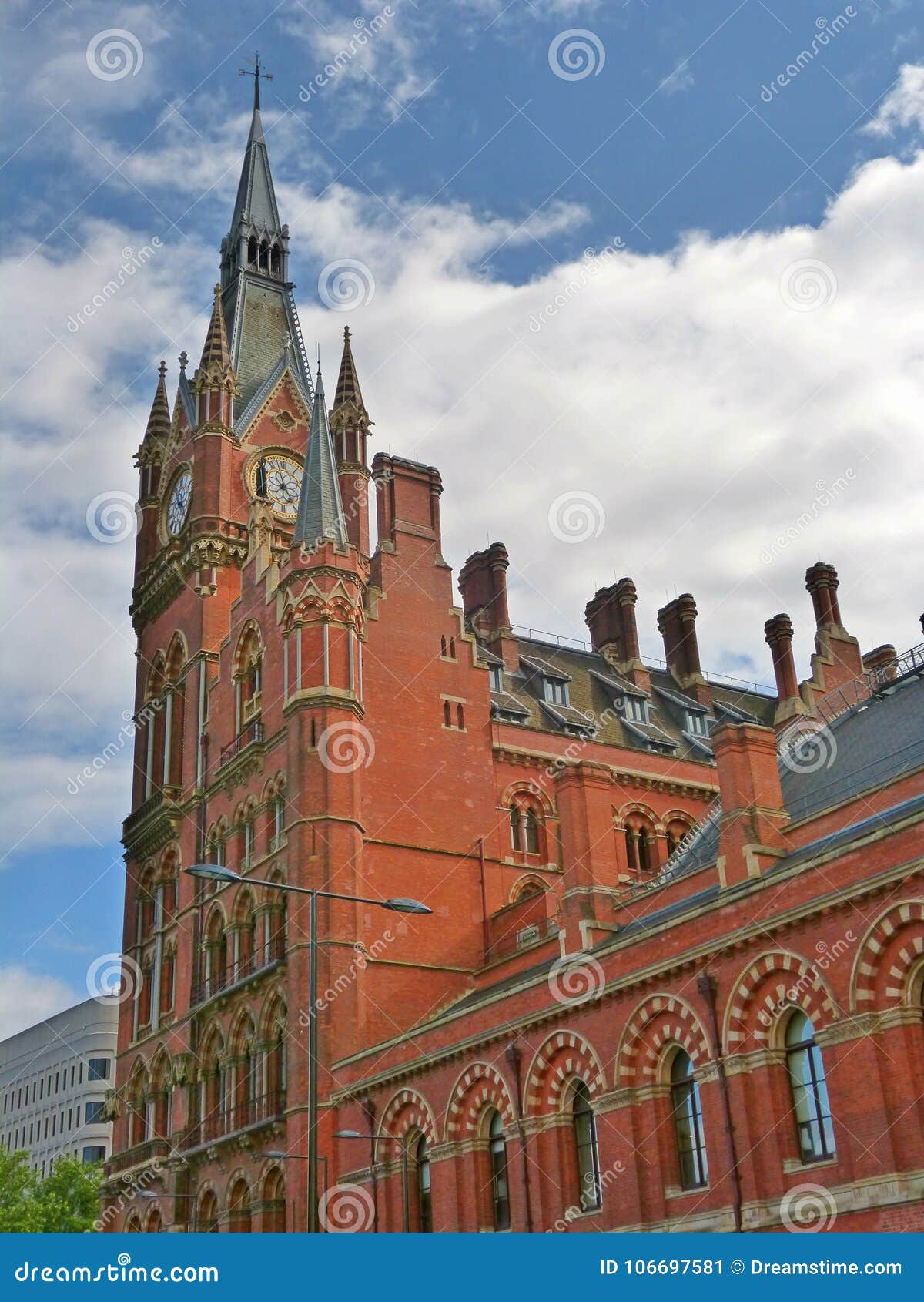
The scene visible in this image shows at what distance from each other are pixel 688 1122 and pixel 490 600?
3459cm

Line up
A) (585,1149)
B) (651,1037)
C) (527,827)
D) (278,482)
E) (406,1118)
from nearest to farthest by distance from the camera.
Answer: (651,1037) < (585,1149) < (406,1118) < (527,827) < (278,482)

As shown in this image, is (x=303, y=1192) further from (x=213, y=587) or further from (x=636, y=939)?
(x=213, y=587)

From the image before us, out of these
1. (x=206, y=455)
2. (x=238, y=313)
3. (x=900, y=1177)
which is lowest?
(x=900, y=1177)

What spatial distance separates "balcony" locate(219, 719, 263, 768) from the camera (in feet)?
168

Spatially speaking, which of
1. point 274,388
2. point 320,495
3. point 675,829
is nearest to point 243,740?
point 320,495

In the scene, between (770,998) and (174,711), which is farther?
(174,711)

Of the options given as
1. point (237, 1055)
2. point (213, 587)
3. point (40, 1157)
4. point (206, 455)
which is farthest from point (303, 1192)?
point (40, 1157)

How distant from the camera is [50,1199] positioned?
67625mm

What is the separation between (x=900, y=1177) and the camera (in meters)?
25.3

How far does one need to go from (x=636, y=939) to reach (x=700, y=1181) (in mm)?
5004

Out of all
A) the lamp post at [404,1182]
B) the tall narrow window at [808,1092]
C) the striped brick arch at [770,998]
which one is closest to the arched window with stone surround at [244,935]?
the lamp post at [404,1182]

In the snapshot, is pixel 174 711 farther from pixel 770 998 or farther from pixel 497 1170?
pixel 770 998

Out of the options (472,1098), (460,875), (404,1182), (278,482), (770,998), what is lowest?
(404,1182)

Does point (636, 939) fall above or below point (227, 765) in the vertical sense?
below
